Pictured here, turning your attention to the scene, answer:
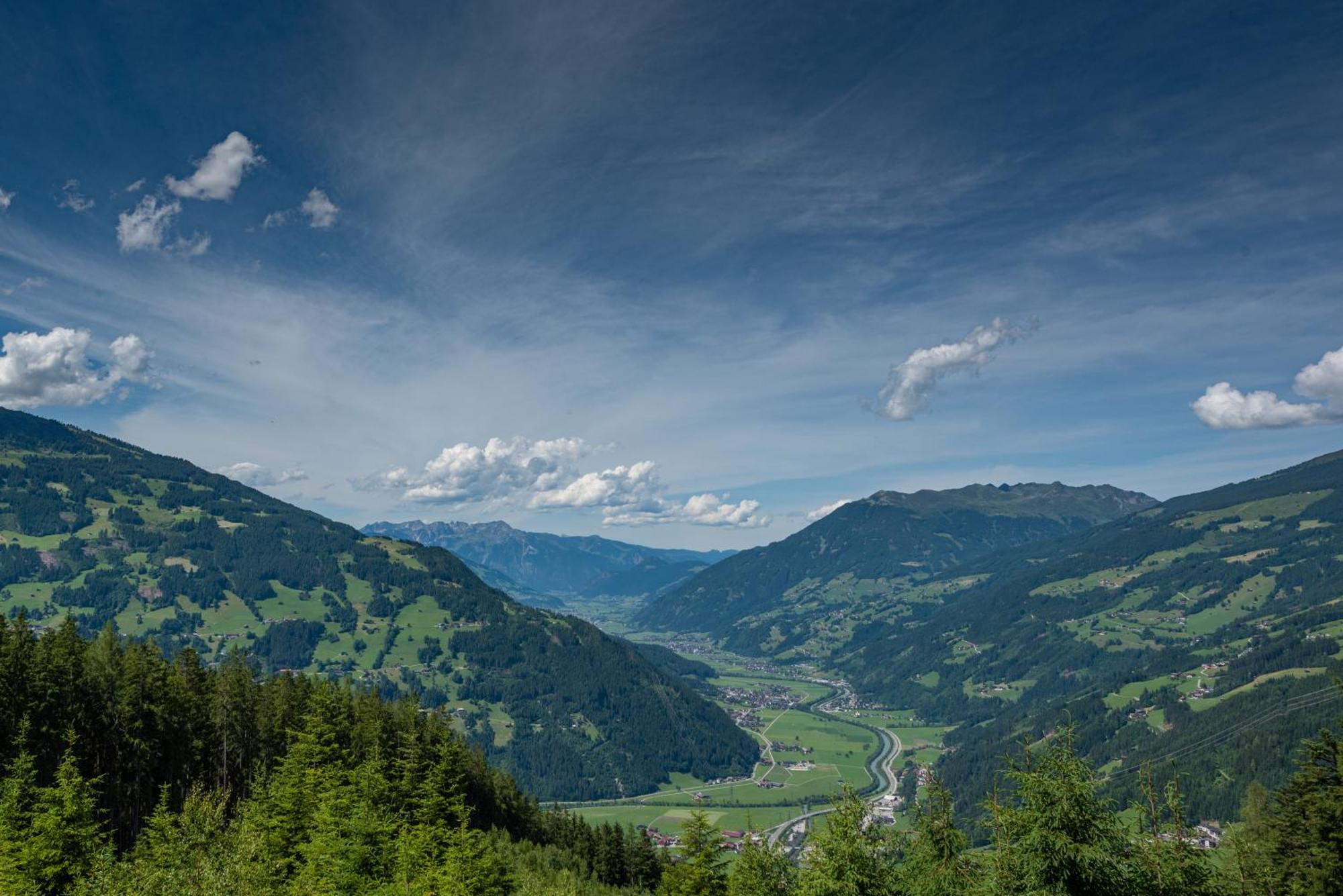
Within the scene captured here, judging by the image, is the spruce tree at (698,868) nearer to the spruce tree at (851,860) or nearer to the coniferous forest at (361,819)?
the coniferous forest at (361,819)

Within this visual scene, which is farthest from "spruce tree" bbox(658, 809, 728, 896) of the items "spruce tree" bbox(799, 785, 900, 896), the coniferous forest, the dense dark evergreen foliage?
"spruce tree" bbox(799, 785, 900, 896)

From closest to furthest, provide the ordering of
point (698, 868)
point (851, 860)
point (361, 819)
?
point (851, 860)
point (361, 819)
point (698, 868)

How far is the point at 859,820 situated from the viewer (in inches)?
1342

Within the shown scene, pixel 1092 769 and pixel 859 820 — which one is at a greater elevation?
pixel 1092 769

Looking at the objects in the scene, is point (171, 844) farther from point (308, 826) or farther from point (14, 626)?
point (14, 626)

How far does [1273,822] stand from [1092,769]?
4645 centimetres

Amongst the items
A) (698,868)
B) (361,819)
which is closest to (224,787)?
(361,819)

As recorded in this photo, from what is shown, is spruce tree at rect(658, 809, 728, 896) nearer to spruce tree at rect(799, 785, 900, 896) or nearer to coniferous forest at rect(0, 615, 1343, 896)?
coniferous forest at rect(0, 615, 1343, 896)

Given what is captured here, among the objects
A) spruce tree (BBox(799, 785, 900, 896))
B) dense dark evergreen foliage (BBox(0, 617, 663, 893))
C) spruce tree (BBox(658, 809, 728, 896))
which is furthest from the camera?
spruce tree (BBox(658, 809, 728, 896))

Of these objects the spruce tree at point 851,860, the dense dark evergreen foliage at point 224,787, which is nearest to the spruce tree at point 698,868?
the dense dark evergreen foliage at point 224,787

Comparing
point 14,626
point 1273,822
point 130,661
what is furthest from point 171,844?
point 1273,822

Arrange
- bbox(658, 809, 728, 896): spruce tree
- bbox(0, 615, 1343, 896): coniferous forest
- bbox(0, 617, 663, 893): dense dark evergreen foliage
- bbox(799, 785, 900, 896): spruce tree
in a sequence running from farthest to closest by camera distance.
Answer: bbox(658, 809, 728, 896): spruce tree, bbox(0, 617, 663, 893): dense dark evergreen foliage, bbox(799, 785, 900, 896): spruce tree, bbox(0, 615, 1343, 896): coniferous forest

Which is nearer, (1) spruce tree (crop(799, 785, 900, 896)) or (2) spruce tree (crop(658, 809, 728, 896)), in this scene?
(1) spruce tree (crop(799, 785, 900, 896))

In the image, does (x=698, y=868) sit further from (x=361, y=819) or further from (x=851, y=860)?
(x=361, y=819)
